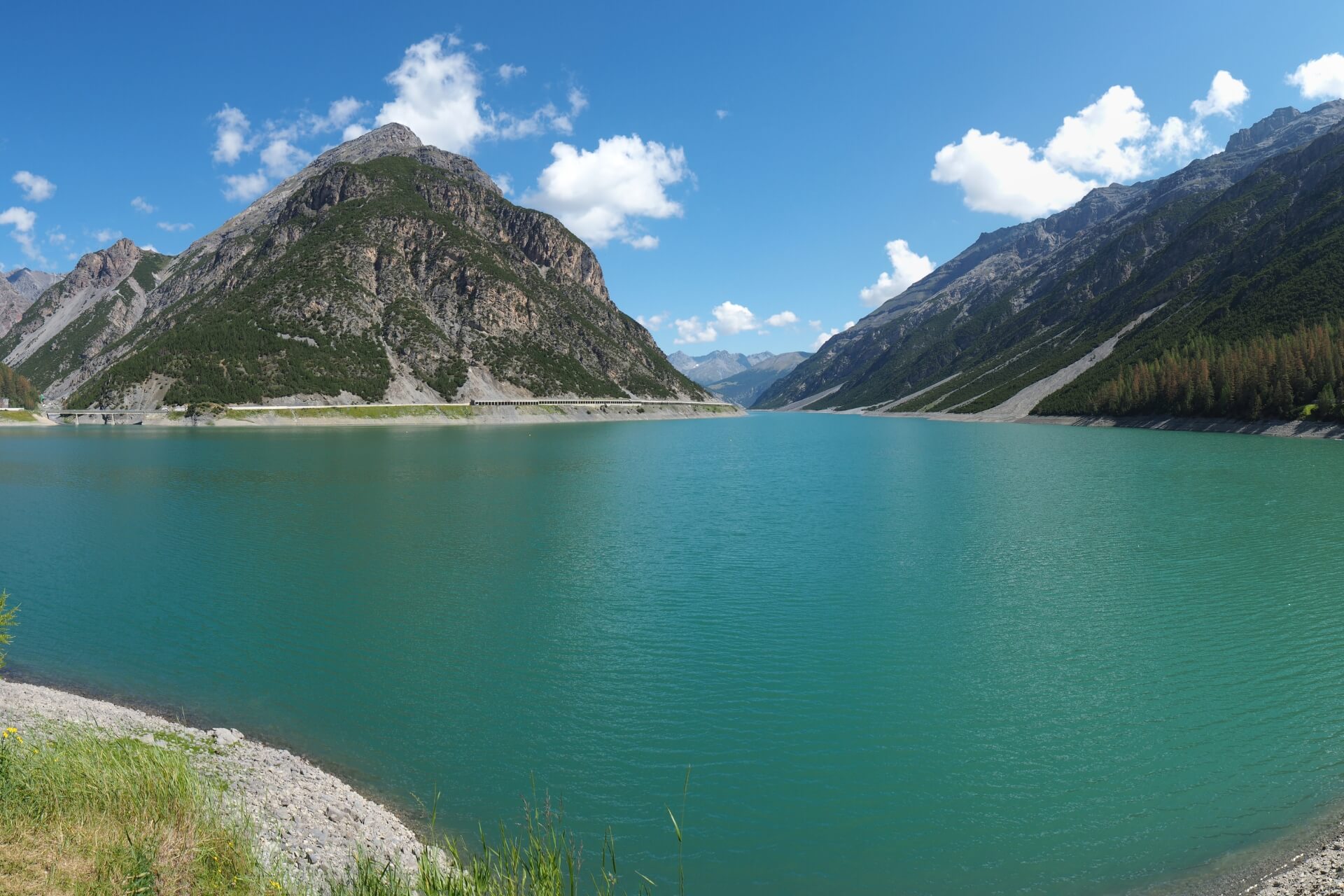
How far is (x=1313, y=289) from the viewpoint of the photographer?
16462 cm

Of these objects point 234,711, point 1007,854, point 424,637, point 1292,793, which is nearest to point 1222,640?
point 1292,793

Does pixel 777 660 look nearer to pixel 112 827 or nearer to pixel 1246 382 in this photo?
pixel 112 827

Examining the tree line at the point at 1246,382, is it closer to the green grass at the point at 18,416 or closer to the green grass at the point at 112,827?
the green grass at the point at 112,827

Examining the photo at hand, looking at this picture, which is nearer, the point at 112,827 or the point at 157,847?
the point at 157,847

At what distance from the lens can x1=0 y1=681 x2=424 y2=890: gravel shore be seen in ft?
→ 36.1

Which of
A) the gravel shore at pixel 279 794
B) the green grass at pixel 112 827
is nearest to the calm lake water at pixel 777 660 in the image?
the gravel shore at pixel 279 794

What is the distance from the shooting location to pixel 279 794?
13.0 meters

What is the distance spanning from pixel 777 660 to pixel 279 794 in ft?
47.1

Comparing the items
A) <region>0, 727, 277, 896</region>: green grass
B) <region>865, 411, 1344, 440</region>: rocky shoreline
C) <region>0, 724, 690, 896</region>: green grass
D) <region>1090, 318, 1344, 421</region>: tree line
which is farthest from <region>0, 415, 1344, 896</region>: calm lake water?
<region>1090, 318, 1344, 421</region>: tree line

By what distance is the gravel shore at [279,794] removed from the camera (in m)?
11.0

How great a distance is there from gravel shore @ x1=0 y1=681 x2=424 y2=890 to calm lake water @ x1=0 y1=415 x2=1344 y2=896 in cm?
145

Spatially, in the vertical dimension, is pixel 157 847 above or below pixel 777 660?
above

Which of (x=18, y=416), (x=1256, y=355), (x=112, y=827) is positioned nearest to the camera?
(x=112, y=827)

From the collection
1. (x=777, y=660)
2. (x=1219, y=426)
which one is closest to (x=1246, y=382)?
(x=1219, y=426)
